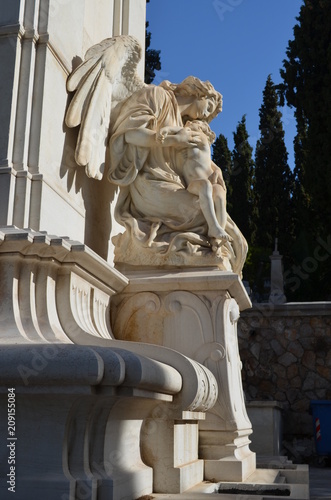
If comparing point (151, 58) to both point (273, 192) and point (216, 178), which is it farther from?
point (216, 178)

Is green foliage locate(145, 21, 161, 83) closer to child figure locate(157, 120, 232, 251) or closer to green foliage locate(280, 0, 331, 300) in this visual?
green foliage locate(280, 0, 331, 300)

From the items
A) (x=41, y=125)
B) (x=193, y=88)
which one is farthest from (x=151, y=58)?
(x=41, y=125)

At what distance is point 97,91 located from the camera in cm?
466

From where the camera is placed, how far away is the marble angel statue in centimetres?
456

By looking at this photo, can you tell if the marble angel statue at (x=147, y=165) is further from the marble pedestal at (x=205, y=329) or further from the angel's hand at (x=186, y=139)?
the marble pedestal at (x=205, y=329)

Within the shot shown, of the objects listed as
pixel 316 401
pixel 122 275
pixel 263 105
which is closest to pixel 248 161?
pixel 263 105

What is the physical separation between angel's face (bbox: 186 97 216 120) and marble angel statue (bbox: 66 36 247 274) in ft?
0.71

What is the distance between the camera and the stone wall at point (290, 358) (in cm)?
1169

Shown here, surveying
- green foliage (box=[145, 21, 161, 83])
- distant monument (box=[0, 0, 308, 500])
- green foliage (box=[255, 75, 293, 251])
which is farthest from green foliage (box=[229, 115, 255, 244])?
distant monument (box=[0, 0, 308, 500])

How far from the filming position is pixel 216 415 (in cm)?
423

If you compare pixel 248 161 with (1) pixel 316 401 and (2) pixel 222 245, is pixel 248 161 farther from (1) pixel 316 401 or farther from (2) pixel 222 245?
(2) pixel 222 245

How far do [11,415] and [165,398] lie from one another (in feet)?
2.82

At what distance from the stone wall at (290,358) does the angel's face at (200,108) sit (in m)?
7.26

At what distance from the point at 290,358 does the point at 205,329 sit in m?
8.03
